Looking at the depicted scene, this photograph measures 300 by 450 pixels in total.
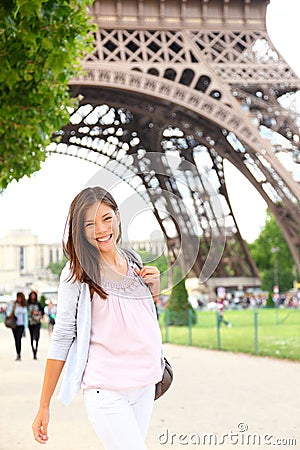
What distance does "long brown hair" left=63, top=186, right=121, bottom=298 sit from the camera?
347cm

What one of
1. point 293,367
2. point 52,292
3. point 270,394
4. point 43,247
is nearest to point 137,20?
point 293,367

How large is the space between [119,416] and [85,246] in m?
0.69

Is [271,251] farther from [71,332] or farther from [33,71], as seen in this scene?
[71,332]

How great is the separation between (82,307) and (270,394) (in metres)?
7.36

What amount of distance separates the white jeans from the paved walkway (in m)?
3.54

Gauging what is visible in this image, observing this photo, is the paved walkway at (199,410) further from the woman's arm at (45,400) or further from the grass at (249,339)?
the woman's arm at (45,400)

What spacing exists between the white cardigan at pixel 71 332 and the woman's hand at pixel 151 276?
0.24 meters

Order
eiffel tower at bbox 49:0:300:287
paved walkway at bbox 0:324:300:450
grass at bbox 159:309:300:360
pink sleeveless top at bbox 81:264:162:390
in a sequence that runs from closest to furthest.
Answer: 1. pink sleeveless top at bbox 81:264:162:390
2. paved walkway at bbox 0:324:300:450
3. grass at bbox 159:309:300:360
4. eiffel tower at bbox 49:0:300:287

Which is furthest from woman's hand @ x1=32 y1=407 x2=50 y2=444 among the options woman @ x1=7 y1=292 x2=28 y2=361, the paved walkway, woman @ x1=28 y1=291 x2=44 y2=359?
woman @ x1=7 y1=292 x2=28 y2=361

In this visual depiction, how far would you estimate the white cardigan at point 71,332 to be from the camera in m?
3.46

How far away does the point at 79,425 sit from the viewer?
26.9 ft

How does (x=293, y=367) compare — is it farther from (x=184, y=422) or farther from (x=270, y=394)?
(x=184, y=422)
